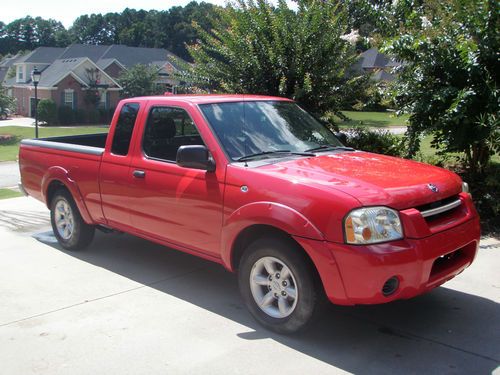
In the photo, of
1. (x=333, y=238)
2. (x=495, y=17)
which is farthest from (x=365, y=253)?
(x=495, y=17)

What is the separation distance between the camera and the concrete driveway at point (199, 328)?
3936 mm

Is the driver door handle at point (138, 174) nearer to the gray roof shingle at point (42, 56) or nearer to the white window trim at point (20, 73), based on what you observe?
the gray roof shingle at point (42, 56)

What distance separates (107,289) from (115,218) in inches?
29.8

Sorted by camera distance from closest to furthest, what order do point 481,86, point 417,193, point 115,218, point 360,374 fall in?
point 360,374, point 417,193, point 115,218, point 481,86

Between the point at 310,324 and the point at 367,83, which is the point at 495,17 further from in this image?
the point at 310,324

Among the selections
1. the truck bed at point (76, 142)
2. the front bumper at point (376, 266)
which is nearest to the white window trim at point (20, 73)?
the truck bed at point (76, 142)

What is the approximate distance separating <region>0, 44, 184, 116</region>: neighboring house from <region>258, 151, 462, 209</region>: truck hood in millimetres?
44225

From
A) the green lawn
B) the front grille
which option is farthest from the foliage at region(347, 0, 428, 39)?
the green lawn

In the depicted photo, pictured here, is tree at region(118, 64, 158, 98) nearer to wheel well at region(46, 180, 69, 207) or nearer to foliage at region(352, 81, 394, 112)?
foliage at region(352, 81, 394, 112)

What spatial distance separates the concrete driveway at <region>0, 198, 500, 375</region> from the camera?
3936 millimetres

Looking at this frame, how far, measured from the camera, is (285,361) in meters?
3.95

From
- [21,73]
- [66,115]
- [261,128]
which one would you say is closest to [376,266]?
[261,128]

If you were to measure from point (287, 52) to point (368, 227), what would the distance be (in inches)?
240

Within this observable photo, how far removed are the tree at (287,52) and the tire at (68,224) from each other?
3774 millimetres
